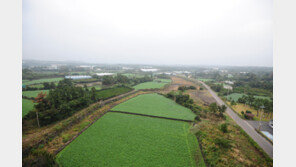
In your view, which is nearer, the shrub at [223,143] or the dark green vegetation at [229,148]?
the dark green vegetation at [229,148]

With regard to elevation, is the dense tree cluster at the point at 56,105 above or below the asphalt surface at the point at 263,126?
above

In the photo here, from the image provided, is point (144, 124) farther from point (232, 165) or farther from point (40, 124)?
point (40, 124)

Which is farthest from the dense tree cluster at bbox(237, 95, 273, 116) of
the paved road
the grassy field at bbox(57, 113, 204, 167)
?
the grassy field at bbox(57, 113, 204, 167)

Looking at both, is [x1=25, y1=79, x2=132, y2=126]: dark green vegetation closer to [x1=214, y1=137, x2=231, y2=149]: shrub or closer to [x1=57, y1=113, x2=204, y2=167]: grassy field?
[x1=57, y1=113, x2=204, y2=167]: grassy field

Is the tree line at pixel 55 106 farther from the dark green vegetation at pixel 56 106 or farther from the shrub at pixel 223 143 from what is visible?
the shrub at pixel 223 143

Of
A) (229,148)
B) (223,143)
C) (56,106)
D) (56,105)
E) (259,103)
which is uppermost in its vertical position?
(56,105)

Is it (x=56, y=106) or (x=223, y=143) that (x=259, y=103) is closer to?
(x=223, y=143)

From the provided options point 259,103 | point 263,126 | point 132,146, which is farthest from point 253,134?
point 132,146

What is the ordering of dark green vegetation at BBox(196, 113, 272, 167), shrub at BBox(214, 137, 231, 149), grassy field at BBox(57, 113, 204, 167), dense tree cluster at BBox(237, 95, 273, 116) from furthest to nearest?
dense tree cluster at BBox(237, 95, 273, 116) < shrub at BBox(214, 137, 231, 149) < dark green vegetation at BBox(196, 113, 272, 167) < grassy field at BBox(57, 113, 204, 167)

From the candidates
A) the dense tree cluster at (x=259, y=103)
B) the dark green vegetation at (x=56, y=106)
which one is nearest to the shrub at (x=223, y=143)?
the dense tree cluster at (x=259, y=103)
